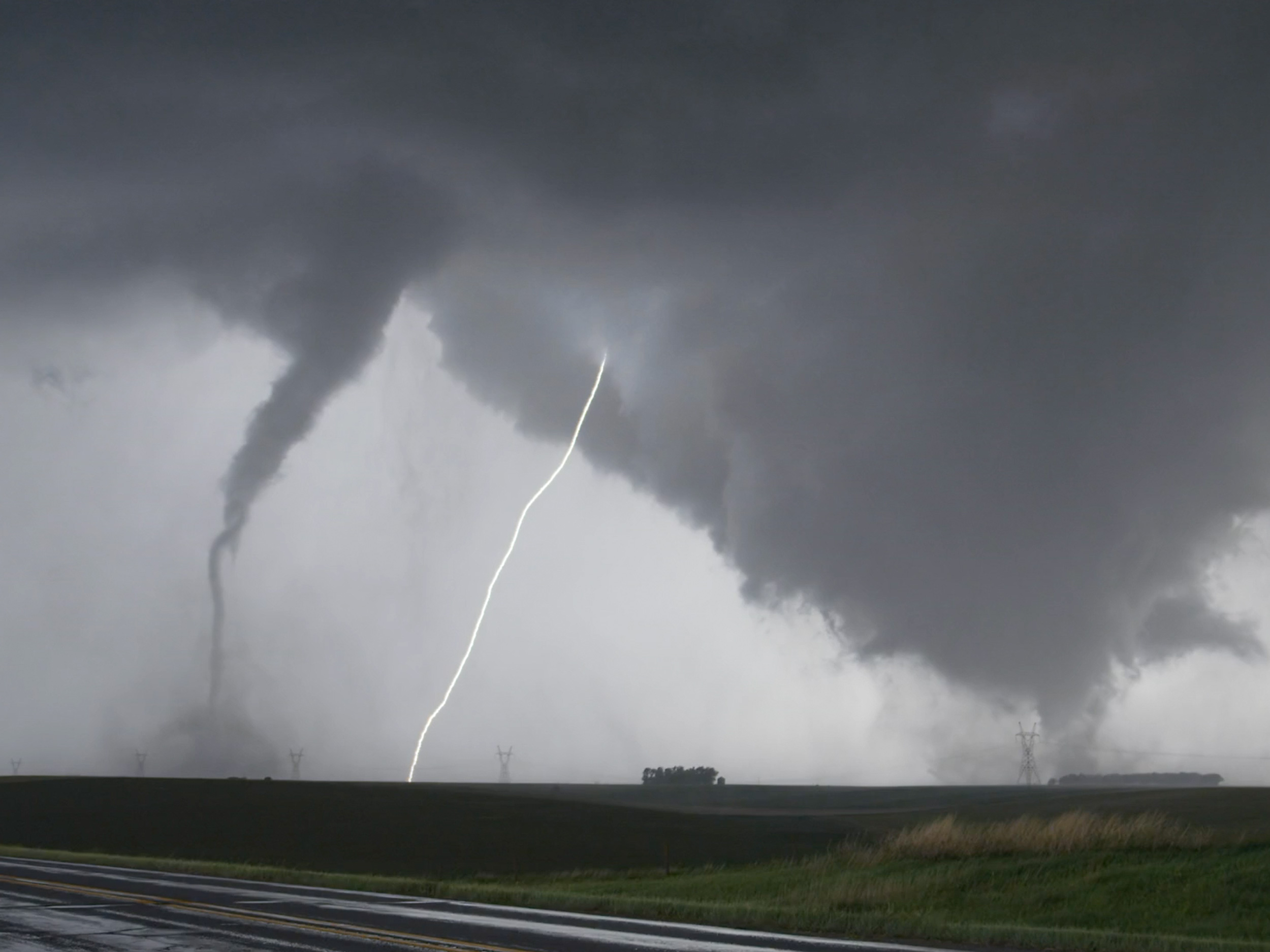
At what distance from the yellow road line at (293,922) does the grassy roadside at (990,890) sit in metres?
6.82

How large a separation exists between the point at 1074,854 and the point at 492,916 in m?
17.3

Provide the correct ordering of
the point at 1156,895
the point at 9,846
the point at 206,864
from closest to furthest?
1. the point at 1156,895
2. the point at 206,864
3. the point at 9,846

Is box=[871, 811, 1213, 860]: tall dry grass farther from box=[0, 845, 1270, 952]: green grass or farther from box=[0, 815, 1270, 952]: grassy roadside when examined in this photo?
box=[0, 845, 1270, 952]: green grass

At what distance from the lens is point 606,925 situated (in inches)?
856

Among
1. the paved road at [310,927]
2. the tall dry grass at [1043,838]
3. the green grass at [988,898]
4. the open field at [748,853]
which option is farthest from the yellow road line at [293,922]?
the tall dry grass at [1043,838]

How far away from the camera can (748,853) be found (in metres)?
60.5

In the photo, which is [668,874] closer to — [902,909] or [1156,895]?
[902,909]

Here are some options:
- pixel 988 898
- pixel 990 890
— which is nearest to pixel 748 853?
pixel 990 890

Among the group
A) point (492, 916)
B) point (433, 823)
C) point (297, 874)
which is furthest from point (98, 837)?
point (492, 916)

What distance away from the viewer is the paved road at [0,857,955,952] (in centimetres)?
1755

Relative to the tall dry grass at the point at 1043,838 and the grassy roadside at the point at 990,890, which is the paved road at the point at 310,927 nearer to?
the grassy roadside at the point at 990,890

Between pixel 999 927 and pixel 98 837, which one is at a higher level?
→ pixel 999 927

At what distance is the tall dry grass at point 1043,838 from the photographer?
30734mm

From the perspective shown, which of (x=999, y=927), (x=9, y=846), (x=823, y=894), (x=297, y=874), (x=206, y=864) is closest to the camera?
(x=999, y=927)
